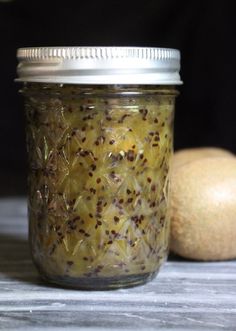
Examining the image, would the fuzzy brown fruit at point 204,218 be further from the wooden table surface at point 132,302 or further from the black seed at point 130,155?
the black seed at point 130,155

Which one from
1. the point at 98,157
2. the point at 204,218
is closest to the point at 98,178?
the point at 98,157

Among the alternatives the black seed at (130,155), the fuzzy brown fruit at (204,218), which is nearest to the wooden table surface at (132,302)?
the fuzzy brown fruit at (204,218)

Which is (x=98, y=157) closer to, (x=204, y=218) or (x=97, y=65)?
(x=97, y=65)

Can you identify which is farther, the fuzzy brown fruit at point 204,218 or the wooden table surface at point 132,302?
the fuzzy brown fruit at point 204,218

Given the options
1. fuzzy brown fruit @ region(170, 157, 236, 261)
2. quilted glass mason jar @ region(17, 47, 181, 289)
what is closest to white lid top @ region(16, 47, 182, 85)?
quilted glass mason jar @ region(17, 47, 181, 289)

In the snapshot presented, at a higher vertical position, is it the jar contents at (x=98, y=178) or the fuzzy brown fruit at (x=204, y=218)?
the jar contents at (x=98, y=178)
